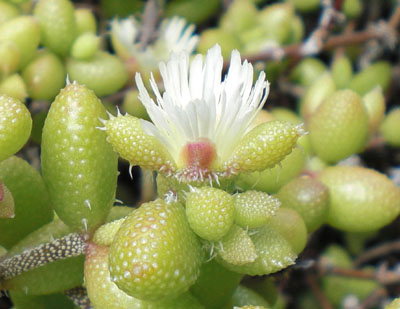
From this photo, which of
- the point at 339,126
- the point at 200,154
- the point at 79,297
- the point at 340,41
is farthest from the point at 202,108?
the point at 340,41

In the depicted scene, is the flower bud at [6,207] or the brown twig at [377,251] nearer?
the flower bud at [6,207]

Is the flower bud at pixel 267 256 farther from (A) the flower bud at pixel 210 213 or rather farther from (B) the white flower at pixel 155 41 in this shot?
(B) the white flower at pixel 155 41

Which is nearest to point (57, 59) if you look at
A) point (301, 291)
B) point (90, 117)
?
point (90, 117)

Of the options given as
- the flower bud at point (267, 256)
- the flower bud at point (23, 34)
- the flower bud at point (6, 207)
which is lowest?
the flower bud at point (267, 256)

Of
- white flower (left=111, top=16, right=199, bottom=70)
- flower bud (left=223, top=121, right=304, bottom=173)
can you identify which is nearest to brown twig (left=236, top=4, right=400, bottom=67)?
white flower (left=111, top=16, right=199, bottom=70)

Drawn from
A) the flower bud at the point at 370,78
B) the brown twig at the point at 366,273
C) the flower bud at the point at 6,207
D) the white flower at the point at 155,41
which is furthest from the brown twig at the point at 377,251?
the flower bud at the point at 6,207

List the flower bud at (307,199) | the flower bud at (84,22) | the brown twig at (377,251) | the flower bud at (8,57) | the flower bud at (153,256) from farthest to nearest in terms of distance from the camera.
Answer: the brown twig at (377,251) < the flower bud at (84,22) < the flower bud at (8,57) < the flower bud at (307,199) < the flower bud at (153,256)

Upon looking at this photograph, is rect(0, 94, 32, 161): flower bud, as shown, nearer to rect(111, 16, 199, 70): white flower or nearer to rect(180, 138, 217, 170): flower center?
rect(180, 138, 217, 170): flower center
